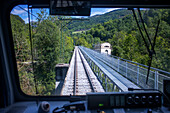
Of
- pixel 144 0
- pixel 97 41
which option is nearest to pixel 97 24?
pixel 97 41

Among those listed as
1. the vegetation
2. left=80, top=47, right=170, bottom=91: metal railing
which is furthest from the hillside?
left=80, top=47, right=170, bottom=91: metal railing

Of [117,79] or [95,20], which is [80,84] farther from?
[95,20]

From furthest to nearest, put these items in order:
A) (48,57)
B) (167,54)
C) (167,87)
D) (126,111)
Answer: (167,54), (48,57), (167,87), (126,111)

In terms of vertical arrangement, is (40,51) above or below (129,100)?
above

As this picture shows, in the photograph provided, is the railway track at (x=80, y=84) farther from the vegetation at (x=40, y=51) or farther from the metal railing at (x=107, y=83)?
the vegetation at (x=40, y=51)

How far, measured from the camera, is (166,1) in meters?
2.13

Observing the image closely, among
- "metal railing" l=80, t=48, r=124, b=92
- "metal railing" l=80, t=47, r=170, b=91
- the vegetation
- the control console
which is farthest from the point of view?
"metal railing" l=80, t=47, r=170, b=91

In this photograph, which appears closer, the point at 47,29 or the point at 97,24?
the point at 97,24

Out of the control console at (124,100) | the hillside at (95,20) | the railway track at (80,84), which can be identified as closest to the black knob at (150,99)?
the control console at (124,100)

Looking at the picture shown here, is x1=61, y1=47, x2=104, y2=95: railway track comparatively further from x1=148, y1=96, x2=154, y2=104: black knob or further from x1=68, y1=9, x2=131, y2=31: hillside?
x1=148, y1=96, x2=154, y2=104: black knob

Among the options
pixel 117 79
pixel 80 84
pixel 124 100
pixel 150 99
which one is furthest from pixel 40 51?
pixel 150 99

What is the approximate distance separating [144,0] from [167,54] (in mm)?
13175

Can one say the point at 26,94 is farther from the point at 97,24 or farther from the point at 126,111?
the point at 97,24

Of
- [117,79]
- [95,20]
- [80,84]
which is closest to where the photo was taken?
[95,20]
